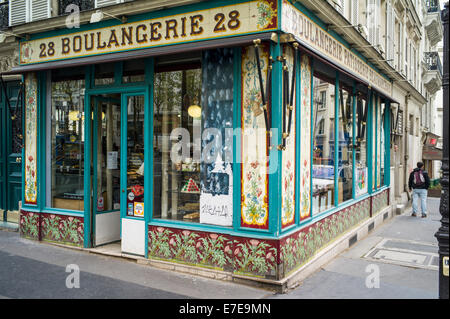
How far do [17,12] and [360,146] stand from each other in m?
8.31

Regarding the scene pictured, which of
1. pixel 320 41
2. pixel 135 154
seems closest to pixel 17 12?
pixel 135 154

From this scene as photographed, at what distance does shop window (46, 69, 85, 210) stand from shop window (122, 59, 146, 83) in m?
1.08

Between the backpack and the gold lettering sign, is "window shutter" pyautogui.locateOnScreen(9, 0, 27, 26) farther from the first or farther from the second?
the backpack

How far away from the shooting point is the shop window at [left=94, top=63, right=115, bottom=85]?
7.10 m

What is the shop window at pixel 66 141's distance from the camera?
7559 mm

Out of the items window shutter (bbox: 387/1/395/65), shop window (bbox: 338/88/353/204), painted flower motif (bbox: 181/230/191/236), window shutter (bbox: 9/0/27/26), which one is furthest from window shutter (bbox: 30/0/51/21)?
window shutter (bbox: 387/1/395/65)

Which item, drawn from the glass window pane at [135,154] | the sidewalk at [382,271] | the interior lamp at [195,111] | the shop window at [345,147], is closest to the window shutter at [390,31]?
the shop window at [345,147]

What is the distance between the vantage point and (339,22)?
734 cm

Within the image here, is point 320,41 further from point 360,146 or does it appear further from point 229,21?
point 360,146

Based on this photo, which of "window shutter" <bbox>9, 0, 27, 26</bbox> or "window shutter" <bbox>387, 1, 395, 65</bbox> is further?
"window shutter" <bbox>387, 1, 395, 65</bbox>

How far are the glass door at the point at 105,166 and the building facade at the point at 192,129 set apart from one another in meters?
0.02

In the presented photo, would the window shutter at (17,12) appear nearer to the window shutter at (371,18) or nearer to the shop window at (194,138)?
the shop window at (194,138)
